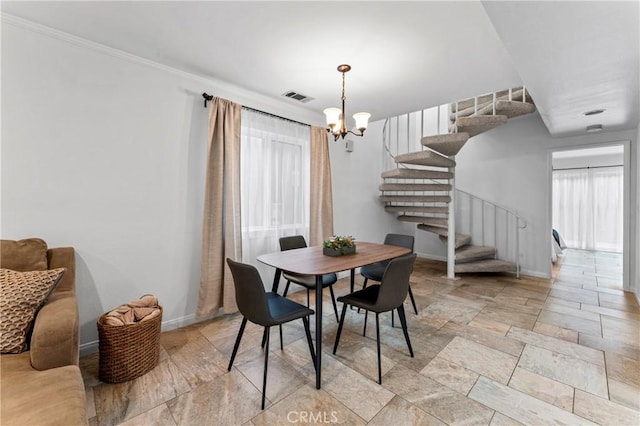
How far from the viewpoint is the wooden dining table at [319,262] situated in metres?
1.80

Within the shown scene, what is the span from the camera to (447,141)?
12.2 feet

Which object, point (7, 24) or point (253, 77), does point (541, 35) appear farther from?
point (7, 24)

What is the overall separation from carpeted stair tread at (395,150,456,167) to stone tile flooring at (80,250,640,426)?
2.07 metres

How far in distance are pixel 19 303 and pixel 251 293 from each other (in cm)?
119

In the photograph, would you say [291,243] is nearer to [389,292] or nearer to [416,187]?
[389,292]

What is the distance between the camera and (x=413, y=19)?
1867 millimetres

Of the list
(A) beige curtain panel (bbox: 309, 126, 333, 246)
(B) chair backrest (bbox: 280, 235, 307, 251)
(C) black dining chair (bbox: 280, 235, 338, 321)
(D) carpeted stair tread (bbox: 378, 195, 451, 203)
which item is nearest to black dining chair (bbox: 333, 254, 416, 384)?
(C) black dining chair (bbox: 280, 235, 338, 321)

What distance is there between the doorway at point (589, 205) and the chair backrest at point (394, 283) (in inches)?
215

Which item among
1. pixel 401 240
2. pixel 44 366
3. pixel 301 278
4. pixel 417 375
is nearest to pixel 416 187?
pixel 401 240

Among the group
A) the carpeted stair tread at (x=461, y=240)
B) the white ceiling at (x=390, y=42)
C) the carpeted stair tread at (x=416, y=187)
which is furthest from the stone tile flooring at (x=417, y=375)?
the white ceiling at (x=390, y=42)

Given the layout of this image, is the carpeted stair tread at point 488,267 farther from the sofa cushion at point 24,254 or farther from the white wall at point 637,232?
the sofa cushion at point 24,254

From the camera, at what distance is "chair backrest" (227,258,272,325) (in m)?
1.63

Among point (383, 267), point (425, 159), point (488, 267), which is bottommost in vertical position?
point (488, 267)

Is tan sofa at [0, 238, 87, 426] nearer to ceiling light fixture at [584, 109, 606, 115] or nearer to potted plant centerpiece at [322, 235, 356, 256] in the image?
potted plant centerpiece at [322, 235, 356, 256]
